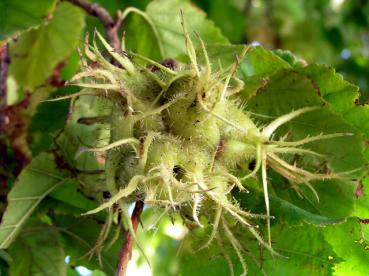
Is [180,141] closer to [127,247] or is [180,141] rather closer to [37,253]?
[127,247]

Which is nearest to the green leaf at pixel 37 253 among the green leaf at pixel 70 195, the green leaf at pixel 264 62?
the green leaf at pixel 70 195

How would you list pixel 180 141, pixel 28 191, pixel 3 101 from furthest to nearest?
pixel 3 101 → pixel 28 191 → pixel 180 141

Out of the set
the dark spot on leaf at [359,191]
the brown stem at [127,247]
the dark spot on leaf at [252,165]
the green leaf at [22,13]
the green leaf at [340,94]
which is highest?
the green leaf at [22,13]

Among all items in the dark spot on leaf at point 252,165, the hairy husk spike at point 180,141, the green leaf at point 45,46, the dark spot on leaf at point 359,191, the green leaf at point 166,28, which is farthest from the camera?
the green leaf at point 45,46

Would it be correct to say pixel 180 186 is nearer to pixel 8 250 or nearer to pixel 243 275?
pixel 243 275

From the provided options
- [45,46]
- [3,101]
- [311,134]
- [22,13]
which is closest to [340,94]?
[311,134]

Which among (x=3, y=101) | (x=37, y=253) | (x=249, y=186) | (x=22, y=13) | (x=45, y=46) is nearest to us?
(x=249, y=186)

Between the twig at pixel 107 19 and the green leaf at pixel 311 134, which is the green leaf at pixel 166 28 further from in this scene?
the green leaf at pixel 311 134

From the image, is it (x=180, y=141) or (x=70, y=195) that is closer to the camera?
(x=180, y=141)
